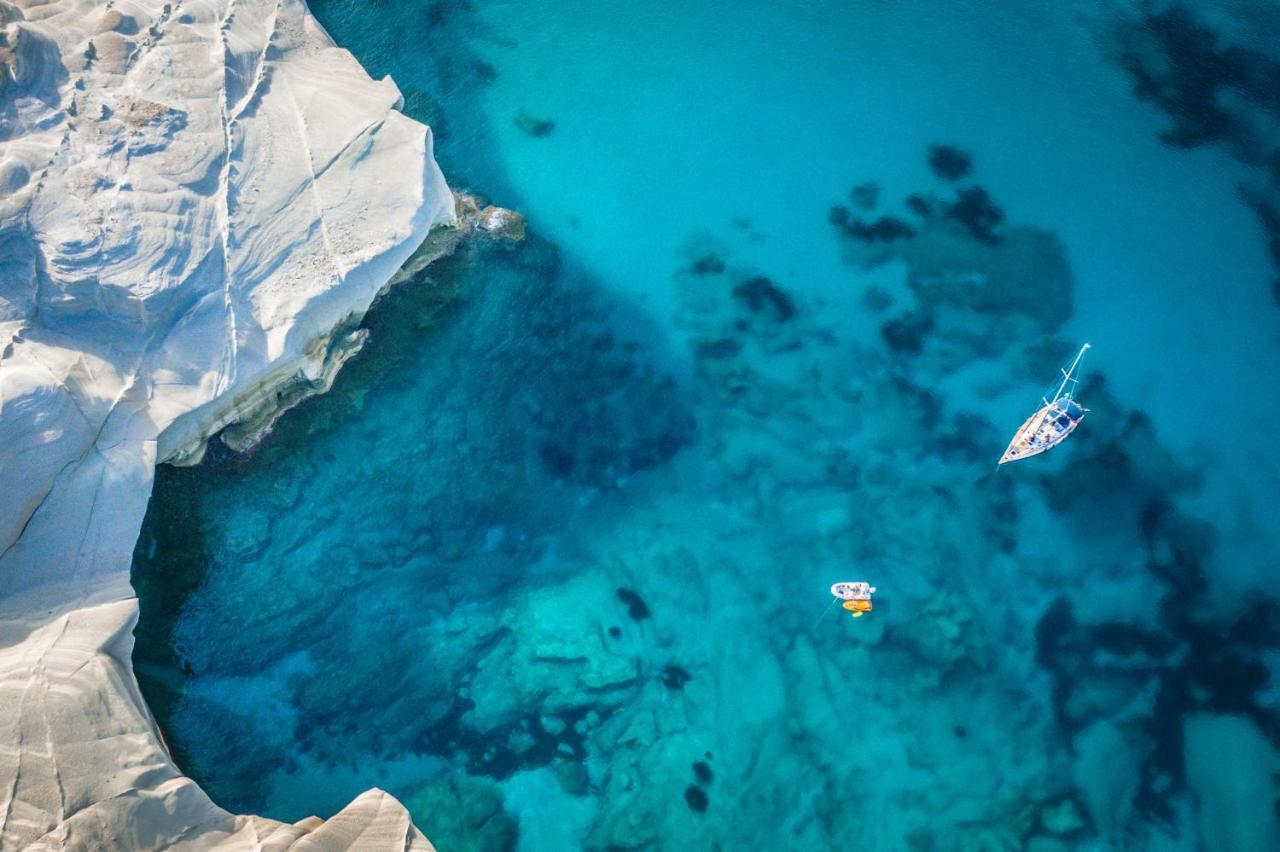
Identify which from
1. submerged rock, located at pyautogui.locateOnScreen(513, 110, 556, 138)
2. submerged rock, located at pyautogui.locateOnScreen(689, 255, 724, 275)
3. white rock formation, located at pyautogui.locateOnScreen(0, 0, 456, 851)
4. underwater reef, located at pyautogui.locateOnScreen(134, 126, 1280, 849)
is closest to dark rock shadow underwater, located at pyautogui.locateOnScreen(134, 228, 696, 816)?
underwater reef, located at pyautogui.locateOnScreen(134, 126, 1280, 849)

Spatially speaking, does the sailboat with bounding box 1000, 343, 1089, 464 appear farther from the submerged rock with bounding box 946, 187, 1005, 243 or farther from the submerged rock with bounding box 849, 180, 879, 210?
the submerged rock with bounding box 849, 180, 879, 210

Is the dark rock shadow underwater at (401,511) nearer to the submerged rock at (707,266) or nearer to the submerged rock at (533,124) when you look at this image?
the submerged rock at (707,266)

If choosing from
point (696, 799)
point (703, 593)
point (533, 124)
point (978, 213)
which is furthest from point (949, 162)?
point (696, 799)

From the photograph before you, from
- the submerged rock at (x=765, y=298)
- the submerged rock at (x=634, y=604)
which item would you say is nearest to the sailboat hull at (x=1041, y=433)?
the submerged rock at (x=765, y=298)

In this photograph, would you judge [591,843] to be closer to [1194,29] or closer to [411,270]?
[411,270]

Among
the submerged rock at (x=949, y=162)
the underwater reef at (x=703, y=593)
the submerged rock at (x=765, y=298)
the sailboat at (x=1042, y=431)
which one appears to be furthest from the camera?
the submerged rock at (x=949, y=162)

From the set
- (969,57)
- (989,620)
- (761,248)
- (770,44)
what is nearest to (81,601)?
(761,248)

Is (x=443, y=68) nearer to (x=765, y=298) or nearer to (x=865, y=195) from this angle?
(x=765, y=298)
